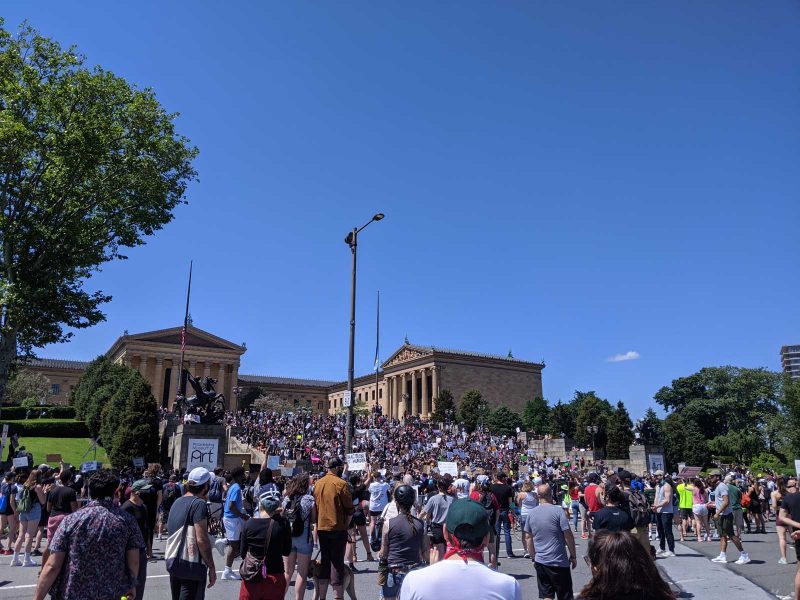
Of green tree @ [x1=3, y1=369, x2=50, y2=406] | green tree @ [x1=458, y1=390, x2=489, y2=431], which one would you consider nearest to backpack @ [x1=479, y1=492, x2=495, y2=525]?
green tree @ [x1=458, y1=390, x2=489, y2=431]

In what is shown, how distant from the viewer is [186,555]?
5.98 meters

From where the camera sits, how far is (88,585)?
461cm

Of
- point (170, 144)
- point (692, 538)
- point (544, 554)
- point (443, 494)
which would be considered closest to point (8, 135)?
point (170, 144)

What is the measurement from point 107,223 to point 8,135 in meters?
4.44

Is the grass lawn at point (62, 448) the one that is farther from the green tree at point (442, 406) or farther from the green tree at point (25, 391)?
the green tree at point (442, 406)

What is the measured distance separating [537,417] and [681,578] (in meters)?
78.6

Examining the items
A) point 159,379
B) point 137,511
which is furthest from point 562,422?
point 137,511

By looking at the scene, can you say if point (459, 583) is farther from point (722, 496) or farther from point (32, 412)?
point (32, 412)

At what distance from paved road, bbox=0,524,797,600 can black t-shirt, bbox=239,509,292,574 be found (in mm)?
3496

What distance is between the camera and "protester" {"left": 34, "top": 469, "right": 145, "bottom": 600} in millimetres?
4602

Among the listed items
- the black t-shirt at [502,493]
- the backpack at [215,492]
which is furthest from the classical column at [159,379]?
the black t-shirt at [502,493]

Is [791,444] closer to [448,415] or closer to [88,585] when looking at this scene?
[448,415]

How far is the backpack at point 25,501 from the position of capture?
11344 mm

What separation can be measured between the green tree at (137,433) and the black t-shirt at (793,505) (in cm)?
3051
